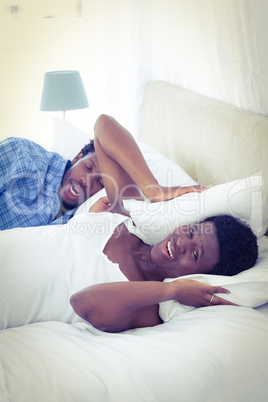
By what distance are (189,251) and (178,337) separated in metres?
0.31

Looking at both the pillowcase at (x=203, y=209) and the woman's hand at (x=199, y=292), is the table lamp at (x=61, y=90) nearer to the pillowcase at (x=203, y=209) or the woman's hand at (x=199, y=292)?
the pillowcase at (x=203, y=209)

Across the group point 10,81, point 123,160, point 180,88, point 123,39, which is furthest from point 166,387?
point 10,81

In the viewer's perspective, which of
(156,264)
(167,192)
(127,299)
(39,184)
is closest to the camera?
(127,299)

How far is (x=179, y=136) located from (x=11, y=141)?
2.52ft

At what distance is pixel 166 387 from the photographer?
32.8 inches

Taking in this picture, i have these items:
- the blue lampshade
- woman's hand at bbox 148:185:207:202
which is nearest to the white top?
woman's hand at bbox 148:185:207:202

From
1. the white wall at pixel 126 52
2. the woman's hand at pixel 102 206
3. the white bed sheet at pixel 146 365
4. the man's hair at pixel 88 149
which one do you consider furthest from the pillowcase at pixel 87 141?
the white bed sheet at pixel 146 365

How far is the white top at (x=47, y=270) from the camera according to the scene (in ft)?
3.68

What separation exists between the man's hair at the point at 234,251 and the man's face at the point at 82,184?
746 millimetres

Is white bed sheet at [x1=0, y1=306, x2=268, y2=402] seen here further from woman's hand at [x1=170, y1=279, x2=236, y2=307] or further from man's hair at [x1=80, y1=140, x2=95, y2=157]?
man's hair at [x1=80, y1=140, x2=95, y2=157]

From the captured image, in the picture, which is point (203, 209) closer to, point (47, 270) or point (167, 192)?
point (167, 192)

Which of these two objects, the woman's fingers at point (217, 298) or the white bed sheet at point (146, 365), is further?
the woman's fingers at point (217, 298)

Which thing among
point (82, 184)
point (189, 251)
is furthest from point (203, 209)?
point (82, 184)

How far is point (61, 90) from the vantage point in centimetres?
278
